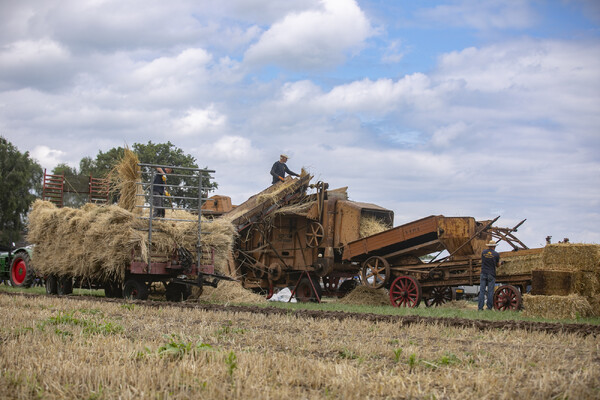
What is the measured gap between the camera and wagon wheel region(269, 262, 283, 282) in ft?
59.0

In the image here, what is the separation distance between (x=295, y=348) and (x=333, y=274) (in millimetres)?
10749

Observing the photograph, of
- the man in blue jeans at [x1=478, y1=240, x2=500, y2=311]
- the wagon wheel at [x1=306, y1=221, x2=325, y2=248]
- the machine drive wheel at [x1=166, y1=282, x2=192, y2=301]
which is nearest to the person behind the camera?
the man in blue jeans at [x1=478, y1=240, x2=500, y2=311]

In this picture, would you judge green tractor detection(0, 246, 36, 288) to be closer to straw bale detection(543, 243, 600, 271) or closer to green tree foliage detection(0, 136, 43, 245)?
straw bale detection(543, 243, 600, 271)

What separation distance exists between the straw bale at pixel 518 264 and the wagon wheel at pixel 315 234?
16.2 ft

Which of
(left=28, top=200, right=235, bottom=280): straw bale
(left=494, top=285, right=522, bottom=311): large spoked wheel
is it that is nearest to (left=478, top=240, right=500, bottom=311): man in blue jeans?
(left=494, top=285, right=522, bottom=311): large spoked wheel

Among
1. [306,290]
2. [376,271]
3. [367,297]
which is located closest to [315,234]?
[306,290]

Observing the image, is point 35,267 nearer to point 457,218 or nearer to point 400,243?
point 400,243

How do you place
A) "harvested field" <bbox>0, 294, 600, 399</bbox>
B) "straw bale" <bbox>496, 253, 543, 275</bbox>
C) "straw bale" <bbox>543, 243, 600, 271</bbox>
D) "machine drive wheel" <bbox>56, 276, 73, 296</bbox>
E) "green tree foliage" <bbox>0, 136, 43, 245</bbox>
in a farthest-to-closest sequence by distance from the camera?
1. "green tree foliage" <bbox>0, 136, 43, 245</bbox>
2. "machine drive wheel" <bbox>56, 276, 73, 296</bbox>
3. "straw bale" <bbox>496, 253, 543, 275</bbox>
4. "straw bale" <bbox>543, 243, 600, 271</bbox>
5. "harvested field" <bbox>0, 294, 600, 399</bbox>

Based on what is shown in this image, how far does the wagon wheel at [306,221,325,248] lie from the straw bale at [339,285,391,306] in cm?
176

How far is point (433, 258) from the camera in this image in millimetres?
14500

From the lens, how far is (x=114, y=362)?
5.32m

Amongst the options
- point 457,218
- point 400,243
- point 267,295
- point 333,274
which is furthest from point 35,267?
point 457,218

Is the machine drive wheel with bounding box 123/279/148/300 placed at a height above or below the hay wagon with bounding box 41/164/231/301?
below

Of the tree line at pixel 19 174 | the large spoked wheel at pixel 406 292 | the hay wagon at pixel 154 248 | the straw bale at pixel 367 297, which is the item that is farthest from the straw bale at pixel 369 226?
the tree line at pixel 19 174
